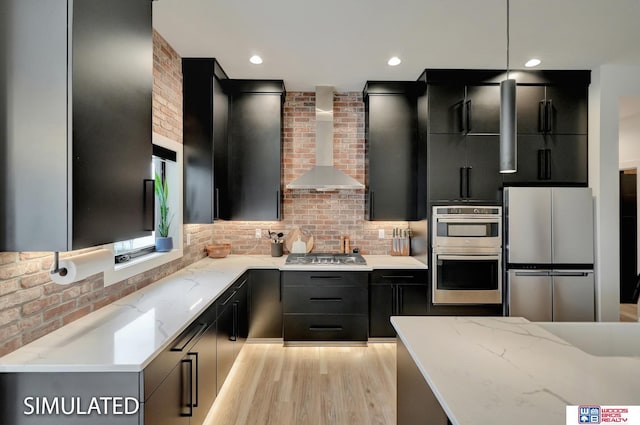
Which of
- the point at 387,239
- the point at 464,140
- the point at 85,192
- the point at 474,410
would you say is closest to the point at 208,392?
the point at 85,192

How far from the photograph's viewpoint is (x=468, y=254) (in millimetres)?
3121

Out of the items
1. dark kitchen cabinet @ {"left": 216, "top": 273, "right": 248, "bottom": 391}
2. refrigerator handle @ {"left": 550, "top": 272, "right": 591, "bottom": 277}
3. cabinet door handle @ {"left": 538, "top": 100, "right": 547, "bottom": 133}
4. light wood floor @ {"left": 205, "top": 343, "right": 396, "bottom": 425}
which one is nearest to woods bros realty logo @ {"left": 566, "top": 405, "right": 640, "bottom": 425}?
Answer: light wood floor @ {"left": 205, "top": 343, "right": 396, "bottom": 425}

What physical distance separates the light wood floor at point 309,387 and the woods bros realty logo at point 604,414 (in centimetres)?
157

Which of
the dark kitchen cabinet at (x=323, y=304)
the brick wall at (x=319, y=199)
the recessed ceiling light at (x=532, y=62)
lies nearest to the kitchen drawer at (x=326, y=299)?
the dark kitchen cabinet at (x=323, y=304)

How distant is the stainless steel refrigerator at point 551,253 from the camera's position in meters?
3.03

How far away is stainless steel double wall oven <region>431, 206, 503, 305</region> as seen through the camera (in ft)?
10.2

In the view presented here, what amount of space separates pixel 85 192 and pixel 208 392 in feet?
4.88

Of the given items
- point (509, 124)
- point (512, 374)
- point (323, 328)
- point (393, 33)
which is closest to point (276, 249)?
point (323, 328)

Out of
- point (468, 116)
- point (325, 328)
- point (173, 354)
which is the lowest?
point (325, 328)

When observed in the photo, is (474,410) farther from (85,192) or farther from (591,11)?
(591,11)

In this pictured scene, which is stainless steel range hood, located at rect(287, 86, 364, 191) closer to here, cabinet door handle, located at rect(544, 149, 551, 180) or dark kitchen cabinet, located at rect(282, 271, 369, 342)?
dark kitchen cabinet, located at rect(282, 271, 369, 342)

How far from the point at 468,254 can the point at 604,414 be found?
236 cm

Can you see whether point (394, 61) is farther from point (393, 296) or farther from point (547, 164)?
point (393, 296)

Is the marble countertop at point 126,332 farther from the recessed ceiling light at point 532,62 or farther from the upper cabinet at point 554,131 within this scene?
the recessed ceiling light at point 532,62
